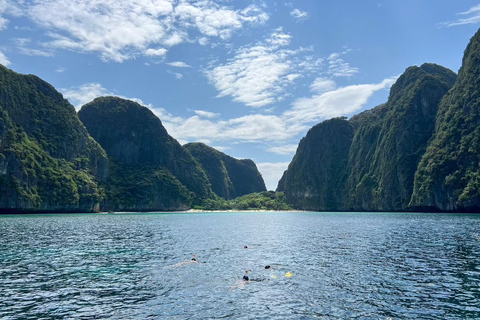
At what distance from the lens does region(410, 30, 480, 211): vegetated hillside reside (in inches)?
5773

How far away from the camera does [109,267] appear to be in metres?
35.6

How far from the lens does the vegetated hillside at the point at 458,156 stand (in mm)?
146625

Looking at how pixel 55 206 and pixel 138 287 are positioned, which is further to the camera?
pixel 55 206

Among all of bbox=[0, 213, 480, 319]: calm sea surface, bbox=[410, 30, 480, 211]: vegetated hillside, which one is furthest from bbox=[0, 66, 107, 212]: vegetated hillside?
bbox=[410, 30, 480, 211]: vegetated hillside

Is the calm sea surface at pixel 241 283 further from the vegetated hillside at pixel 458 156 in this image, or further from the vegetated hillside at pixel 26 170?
the vegetated hillside at pixel 26 170

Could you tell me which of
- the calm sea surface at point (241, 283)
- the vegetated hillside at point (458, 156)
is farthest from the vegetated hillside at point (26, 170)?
the vegetated hillside at point (458, 156)

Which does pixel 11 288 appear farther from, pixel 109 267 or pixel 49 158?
pixel 49 158

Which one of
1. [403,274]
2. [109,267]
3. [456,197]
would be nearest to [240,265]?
[109,267]

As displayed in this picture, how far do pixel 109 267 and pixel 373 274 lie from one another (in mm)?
27553

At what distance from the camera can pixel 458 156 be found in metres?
158

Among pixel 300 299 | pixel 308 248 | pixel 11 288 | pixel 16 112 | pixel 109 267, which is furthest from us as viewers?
pixel 16 112

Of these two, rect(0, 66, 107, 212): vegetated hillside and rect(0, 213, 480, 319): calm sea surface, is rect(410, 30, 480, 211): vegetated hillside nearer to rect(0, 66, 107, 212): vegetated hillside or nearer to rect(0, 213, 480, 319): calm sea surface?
rect(0, 213, 480, 319): calm sea surface

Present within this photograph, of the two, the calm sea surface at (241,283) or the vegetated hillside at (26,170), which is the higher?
the vegetated hillside at (26,170)

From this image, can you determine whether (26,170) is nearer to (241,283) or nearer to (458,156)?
(241,283)
